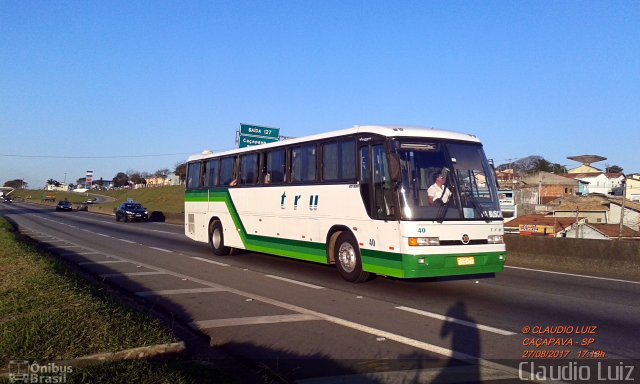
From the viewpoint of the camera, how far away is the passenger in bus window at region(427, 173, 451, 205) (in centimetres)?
986

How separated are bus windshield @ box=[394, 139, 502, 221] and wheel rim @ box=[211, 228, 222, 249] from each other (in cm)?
895

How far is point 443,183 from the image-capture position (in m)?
10.0

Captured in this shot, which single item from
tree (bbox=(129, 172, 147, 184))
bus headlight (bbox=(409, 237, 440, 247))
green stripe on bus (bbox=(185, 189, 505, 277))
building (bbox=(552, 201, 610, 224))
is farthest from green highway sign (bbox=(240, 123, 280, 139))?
tree (bbox=(129, 172, 147, 184))

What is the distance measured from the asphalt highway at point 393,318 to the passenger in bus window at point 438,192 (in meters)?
1.73

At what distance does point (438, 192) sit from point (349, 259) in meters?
2.50

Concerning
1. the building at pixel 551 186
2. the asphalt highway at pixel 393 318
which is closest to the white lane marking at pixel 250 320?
the asphalt highway at pixel 393 318

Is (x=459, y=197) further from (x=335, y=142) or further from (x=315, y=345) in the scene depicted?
(x=315, y=345)

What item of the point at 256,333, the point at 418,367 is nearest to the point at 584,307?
the point at 418,367

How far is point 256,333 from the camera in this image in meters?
7.20

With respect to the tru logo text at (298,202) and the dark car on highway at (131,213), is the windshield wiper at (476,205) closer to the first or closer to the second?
the tru logo text at (298,202)

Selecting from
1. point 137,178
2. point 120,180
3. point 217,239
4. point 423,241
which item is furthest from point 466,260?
point 120,180

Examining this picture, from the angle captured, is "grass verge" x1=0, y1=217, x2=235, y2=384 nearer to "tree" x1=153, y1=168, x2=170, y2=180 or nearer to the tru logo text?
the tru logo text

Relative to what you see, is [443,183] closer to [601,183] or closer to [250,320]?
[250,320]

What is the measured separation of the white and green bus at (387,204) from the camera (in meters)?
9.71
